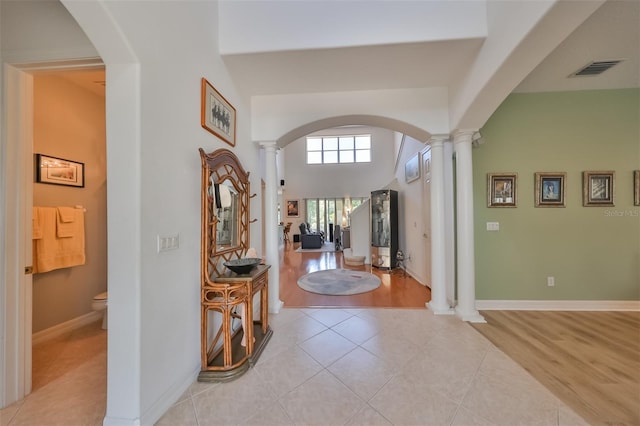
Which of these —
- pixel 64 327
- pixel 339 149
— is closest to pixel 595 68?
pixel 64 327

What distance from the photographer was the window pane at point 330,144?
10.3 m

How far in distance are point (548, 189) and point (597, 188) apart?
0.59m

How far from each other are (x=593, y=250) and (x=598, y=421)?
2.60m

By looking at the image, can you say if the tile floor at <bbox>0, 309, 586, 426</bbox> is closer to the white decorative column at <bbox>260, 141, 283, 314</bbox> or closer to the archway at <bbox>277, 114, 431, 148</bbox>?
the white decorative column at <bbox>260, 141, 283, 314</bbox>

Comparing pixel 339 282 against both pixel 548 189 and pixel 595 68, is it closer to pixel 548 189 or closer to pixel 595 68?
pixel 548 189

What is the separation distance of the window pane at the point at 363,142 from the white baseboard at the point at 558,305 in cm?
824

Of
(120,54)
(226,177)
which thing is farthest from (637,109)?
(120,54)

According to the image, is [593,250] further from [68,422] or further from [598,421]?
[68,422]

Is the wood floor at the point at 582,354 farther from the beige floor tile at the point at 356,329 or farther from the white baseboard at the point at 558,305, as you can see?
the beige floor tile at the point at 356,329

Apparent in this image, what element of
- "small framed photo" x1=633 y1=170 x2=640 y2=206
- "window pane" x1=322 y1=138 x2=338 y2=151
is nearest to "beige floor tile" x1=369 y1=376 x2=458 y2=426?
"small framed photo" x1=633 y1=170 x2=640 y2=206

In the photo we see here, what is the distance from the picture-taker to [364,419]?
138 cm

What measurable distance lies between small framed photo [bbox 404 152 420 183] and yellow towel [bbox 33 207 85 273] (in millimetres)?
5037

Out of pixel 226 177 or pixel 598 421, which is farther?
pixel 226 177

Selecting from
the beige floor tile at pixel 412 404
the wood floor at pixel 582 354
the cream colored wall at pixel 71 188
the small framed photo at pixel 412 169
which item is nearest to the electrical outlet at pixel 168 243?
the beige floor tile at pixel 412 404
